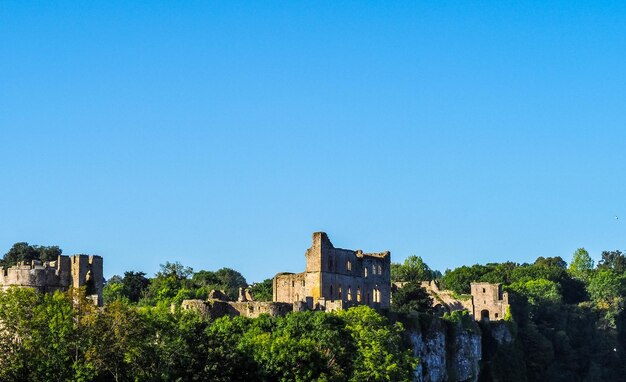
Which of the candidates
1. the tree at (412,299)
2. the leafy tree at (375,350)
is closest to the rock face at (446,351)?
the tree at (412,299)

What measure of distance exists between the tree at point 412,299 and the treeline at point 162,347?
27.7m

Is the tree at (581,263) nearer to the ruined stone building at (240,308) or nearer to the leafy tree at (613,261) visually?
the leafy tree at (613,261)

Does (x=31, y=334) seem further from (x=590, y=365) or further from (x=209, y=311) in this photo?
(x=590, y=365)

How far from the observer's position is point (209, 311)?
80.9 m

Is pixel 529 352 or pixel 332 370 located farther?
pixel 529 352

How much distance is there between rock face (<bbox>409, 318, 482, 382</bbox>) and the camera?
9306cm

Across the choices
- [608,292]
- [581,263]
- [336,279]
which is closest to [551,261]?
[581,263]

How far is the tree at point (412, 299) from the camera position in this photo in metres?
106

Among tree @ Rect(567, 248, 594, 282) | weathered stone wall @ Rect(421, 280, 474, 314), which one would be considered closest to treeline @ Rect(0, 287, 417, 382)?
weathered stone wall @ Rect(421, 280, 474, 314)

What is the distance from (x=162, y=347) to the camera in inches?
2625

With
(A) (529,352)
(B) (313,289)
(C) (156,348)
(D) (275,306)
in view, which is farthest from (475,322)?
(C) (156,348)

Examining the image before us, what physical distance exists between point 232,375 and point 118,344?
261 inches

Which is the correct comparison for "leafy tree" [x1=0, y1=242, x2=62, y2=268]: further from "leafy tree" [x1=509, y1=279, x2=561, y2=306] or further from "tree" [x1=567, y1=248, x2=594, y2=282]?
"tree" [x1=567, y1=248, x2=594, y2=282]

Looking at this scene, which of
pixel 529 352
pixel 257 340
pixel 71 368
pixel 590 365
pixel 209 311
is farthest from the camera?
pixel 590 365
